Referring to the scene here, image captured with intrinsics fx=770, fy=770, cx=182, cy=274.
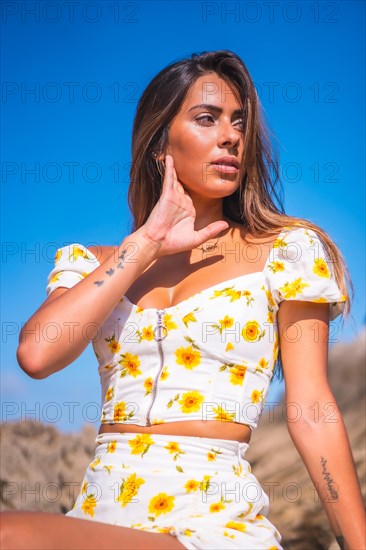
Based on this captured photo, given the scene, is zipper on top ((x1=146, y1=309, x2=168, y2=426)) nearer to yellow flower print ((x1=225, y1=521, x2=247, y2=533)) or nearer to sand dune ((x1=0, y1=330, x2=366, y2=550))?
yellow flower print ((x1=225, y1=521, x2=247, y2=533))

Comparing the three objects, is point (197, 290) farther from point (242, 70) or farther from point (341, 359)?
point (341, 359)

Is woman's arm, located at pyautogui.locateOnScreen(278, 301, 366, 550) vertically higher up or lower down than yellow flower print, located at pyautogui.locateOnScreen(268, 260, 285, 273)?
lower down

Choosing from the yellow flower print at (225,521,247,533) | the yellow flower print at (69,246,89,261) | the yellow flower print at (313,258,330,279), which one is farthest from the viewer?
the yellow flower print at (69,246,89,261)

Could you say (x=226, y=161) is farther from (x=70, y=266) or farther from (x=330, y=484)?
(x=330, y=484)

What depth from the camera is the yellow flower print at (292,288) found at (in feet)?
7.91

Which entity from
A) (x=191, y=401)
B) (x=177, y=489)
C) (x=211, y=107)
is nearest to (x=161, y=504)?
(x=177, y=489)

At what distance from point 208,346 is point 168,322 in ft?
0.49

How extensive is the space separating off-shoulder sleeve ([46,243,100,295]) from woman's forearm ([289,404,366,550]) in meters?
0.91

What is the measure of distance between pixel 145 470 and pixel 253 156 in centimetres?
121

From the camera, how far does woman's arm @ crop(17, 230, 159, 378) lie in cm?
226

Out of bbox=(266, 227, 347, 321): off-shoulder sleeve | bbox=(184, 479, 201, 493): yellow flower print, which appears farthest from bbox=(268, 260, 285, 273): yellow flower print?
bbox=(184, 479, 201, 493): yellow flower print

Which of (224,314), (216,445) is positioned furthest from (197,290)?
(216,445)

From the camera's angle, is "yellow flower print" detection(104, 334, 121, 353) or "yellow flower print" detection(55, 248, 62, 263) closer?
"yellow flower print" detection(104, 334, 121, 353)

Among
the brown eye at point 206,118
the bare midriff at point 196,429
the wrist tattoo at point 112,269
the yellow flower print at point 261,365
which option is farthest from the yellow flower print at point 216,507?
the brown eye at point 206,118
